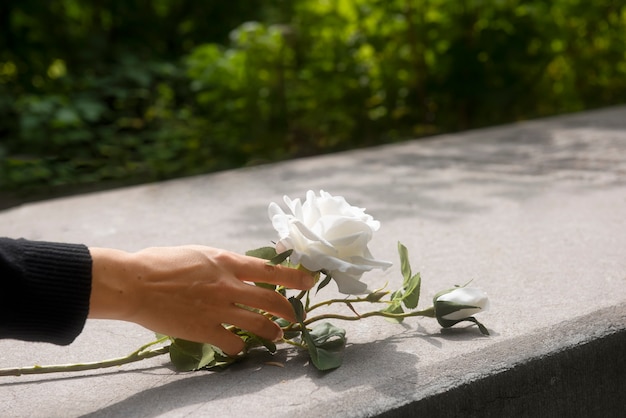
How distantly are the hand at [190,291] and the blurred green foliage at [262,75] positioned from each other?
2443mm

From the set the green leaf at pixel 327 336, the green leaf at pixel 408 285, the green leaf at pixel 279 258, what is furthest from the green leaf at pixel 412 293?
the green leaf at pixel 279 258

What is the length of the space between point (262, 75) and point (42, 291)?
117 inches

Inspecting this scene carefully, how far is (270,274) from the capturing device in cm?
130

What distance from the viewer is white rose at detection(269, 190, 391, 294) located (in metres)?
1.25

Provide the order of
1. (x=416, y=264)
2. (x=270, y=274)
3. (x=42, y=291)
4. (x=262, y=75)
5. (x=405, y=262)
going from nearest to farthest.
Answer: (x=42, y=291) < (x=270, y=274) < (x=405, y=262) < (x=416, y=264) < (x=262, y=75)

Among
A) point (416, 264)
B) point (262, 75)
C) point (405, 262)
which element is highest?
point (262, 75)

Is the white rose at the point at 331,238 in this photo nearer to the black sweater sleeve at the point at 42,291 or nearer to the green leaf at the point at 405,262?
the green leaf at the point at 405,262

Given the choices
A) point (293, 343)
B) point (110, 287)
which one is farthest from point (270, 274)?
point (110, 287)

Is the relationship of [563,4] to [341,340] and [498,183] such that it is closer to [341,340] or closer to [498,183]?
[498,183]

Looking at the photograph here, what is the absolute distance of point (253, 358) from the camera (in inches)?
54.9

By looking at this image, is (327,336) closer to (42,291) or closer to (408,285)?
(408,285)

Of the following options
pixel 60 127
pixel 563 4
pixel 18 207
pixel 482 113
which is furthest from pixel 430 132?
pixel 18 207

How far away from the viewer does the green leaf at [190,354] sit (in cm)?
→ 132

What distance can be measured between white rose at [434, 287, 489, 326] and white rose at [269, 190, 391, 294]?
0.17 meters
